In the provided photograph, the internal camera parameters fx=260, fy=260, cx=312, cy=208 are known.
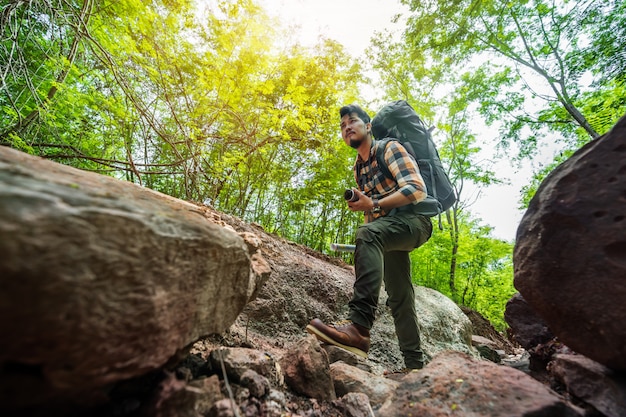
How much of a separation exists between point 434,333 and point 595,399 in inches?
126

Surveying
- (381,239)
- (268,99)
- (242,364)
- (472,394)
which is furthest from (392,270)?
(268,99)

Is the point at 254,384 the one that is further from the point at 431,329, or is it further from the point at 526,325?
the point at 431,329

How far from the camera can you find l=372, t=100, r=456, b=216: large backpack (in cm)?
282

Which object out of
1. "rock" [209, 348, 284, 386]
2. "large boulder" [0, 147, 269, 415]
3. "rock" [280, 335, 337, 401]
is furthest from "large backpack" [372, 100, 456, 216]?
"large boulder" [0, 147, 269, 415]

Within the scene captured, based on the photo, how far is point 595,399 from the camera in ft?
3.88

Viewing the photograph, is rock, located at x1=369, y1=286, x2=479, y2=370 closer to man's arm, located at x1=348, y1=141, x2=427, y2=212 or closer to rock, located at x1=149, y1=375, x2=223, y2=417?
man's arm, located at x1=348, y1=141, x2=427, y2=212

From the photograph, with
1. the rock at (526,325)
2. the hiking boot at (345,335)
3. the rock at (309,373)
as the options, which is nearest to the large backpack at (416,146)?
the rock at (526,325)

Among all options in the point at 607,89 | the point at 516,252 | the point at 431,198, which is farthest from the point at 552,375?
the point at 607,89

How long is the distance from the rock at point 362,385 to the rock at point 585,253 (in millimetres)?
1035

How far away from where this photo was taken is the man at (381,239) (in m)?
2.11

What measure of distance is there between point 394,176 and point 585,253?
4.87 ft

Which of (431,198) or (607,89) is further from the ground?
(607,89)

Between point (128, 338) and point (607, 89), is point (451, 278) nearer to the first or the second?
point (607, 89)

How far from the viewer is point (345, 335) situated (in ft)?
6.66
